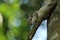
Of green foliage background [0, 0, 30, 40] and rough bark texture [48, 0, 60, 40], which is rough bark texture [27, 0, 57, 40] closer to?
rough bark texture [48, 0, 60, 40]

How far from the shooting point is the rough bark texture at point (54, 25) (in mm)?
745

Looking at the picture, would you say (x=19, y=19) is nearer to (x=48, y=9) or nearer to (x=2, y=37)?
(x=2, y=37)

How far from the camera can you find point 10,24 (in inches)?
132

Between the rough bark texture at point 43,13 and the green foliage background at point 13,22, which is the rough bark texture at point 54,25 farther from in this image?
the green foliage background at point 13,22

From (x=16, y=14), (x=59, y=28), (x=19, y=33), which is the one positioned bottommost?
(x=19, y=33)

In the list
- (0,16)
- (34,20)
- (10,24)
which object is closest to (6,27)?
(10,24)

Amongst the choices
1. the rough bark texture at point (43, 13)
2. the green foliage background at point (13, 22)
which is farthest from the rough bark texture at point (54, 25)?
the green foliage background at point (13, 22)

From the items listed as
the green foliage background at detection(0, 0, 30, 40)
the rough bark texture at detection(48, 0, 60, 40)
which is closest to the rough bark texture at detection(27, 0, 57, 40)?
the rough bark texture at detection(48, 0, 60, 40)

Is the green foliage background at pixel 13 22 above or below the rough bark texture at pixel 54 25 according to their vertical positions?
below

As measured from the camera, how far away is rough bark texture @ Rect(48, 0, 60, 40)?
74 cm

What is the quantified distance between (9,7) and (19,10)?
18 centimetres

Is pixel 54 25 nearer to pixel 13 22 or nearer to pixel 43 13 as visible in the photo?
pixel 43 13

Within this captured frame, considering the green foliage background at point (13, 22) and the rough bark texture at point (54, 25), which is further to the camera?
the green foliage background at point (13, 22)

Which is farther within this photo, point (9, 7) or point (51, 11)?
point (9, 7)
